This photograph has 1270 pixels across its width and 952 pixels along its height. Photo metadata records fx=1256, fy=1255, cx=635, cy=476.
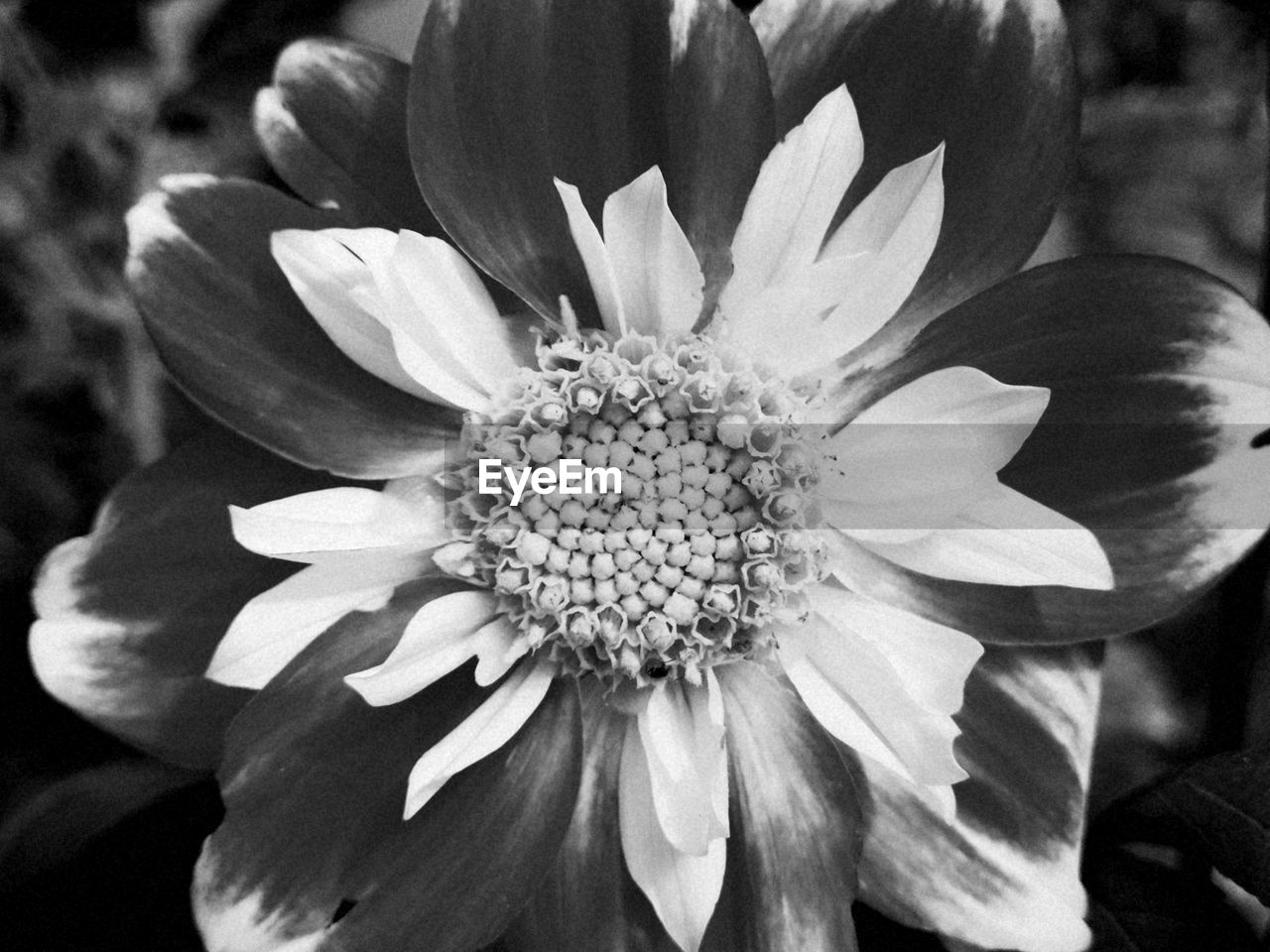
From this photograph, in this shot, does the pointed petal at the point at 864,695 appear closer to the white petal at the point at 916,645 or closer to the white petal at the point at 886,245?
the white petal at the point at 916,645

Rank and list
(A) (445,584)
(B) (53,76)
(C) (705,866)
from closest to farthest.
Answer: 1. (C) (705,866)
2. (A) (445,584)
3. (B) (53,76)

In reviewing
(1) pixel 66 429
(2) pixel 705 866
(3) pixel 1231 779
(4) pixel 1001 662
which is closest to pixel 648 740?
(2) pixel 705 866

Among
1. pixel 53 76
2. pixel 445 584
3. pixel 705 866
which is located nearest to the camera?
pixel 705 866

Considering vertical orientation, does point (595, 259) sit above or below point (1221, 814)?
above

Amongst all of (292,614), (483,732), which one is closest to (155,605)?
(292,614)

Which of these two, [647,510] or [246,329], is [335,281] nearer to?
[246,329]

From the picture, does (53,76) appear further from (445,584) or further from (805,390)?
(805,390)

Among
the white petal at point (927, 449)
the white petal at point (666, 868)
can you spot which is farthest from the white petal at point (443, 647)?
the white petal at point (927, 449)

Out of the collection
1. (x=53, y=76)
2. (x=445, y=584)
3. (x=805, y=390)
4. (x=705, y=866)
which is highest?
(x=53, y=76)
